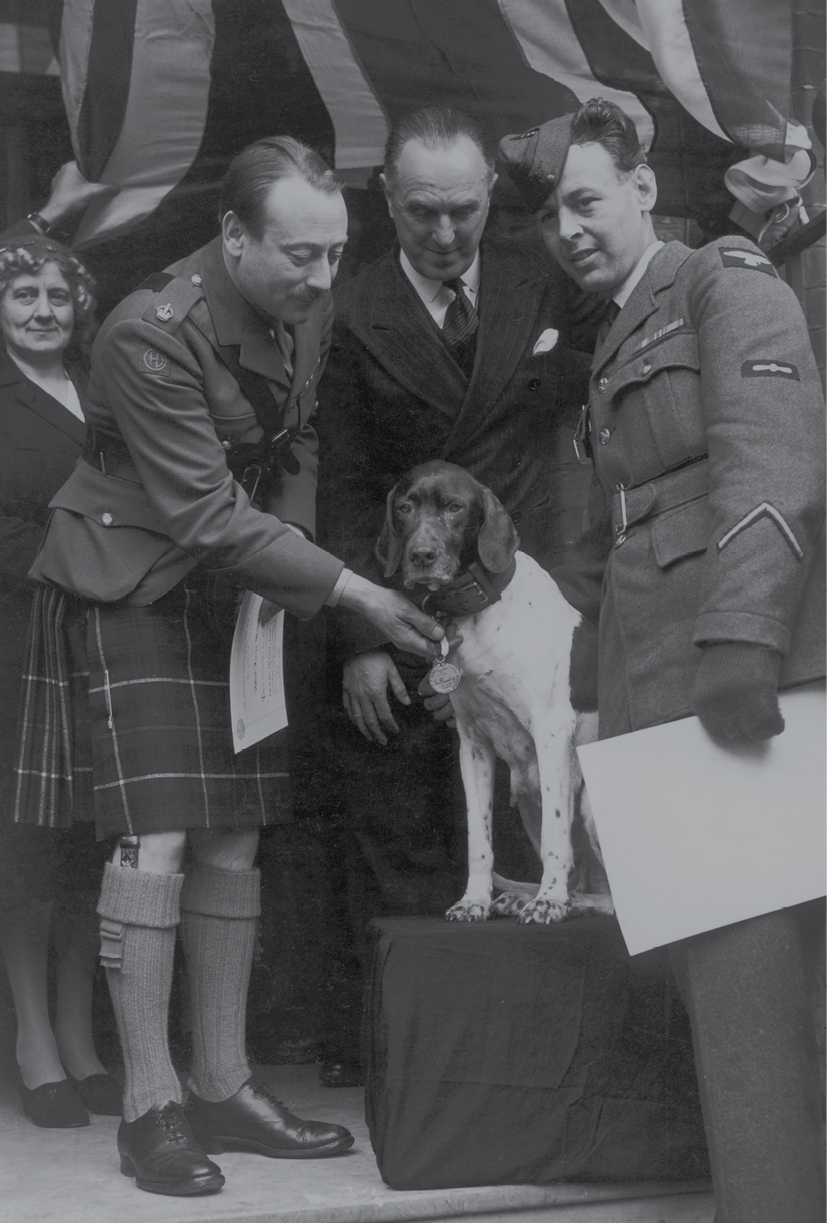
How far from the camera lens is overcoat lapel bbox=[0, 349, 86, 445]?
11.4 feet

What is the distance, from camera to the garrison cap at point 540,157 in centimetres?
266

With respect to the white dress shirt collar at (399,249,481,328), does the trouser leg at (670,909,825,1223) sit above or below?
below

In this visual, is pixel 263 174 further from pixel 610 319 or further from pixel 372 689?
pixel 372 689

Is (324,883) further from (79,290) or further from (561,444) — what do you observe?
(79,290)

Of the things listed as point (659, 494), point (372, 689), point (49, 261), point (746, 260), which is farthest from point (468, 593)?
point (49, 261)

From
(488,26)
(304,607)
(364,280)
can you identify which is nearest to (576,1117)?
(304,607)

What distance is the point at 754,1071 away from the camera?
7.53ft

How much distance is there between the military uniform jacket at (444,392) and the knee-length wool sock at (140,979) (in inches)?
30.8

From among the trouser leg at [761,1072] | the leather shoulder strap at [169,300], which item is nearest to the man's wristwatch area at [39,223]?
the leather shoulder strap at [169,300]

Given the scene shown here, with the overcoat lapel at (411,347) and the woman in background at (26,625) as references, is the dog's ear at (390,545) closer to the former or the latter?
the overcoat lapel at (411,347)

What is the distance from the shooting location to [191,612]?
293 cm

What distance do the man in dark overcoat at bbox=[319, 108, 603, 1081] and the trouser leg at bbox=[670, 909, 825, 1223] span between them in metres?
1.14

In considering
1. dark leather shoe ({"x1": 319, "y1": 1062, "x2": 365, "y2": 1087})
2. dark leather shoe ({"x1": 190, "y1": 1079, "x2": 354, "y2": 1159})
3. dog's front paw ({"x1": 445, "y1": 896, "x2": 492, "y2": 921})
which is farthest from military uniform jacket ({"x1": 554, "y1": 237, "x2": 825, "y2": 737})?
dark leather shoe ({"x1": 319, "y1": 1062, "x2": 365, "y2": 1087})

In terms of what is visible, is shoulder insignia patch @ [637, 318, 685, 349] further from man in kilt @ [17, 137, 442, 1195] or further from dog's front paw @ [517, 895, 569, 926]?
dog's front paw @ [517, 895, 569, 926]
